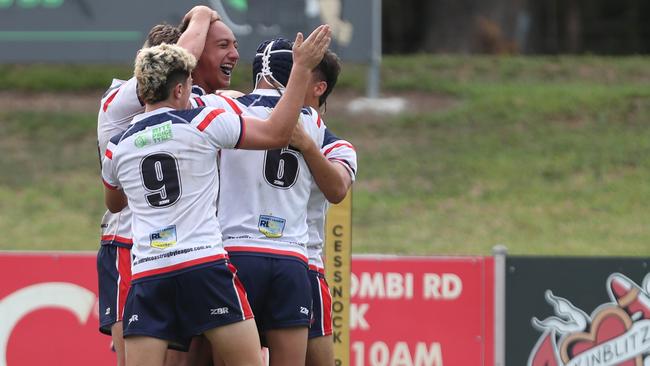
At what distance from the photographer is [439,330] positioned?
313 inches

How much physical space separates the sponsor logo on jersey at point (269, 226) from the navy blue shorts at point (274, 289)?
4.1 inches

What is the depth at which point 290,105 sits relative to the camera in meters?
4.80

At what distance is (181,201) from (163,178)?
12cm

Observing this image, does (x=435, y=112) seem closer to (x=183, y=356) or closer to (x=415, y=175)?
(x=415, y=175)

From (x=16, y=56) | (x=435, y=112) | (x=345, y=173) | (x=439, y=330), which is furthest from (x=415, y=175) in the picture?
(x=345, y=173)

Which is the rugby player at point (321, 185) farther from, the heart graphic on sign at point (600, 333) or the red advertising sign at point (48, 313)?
the red advertising sign at point (48, 313)

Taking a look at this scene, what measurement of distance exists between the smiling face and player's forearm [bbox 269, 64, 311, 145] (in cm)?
72

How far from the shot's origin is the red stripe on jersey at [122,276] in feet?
17.9

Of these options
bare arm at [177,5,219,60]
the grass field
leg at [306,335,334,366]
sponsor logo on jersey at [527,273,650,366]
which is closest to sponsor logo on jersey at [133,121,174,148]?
bare arm at [177,5,219,60]

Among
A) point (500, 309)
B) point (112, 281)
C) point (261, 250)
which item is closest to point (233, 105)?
point (261, 250)

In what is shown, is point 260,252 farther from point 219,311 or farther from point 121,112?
point 121,112

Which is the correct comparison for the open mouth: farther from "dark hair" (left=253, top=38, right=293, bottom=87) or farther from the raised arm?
the raised arm

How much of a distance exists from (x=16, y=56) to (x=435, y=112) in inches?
234

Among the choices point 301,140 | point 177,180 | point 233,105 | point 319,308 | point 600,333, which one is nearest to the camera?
point 177,180
